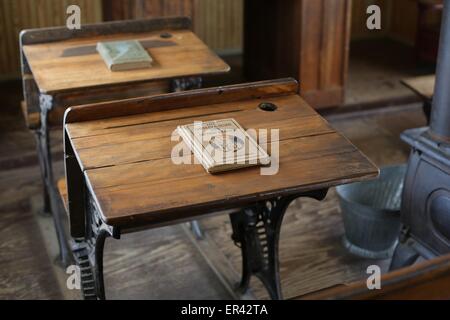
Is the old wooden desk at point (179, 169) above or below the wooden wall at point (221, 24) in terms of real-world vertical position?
above

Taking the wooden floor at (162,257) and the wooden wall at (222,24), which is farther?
the wooden wall at (222,24)

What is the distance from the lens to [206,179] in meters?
1.92

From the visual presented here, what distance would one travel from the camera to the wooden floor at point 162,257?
116 inches

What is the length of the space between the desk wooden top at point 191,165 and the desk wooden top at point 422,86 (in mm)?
1717

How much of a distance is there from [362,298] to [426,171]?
138cm

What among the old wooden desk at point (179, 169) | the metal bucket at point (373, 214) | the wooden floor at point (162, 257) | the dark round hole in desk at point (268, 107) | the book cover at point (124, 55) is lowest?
the wooden floor at point (162, 257)

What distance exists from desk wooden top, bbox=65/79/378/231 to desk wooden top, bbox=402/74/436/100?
172 centimetres

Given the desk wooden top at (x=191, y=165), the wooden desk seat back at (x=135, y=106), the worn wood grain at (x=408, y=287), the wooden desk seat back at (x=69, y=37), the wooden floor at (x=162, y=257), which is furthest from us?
the wooden desk seat back at (x=69, y=37)

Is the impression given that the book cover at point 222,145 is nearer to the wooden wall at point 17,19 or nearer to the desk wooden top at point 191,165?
the desk wooden top at point 191,165

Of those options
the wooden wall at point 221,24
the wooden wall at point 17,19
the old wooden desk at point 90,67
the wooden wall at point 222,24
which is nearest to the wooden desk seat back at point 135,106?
the old wooden desk at point 90,67

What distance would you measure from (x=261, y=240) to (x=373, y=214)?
61 cm

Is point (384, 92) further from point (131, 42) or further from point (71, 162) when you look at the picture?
point (71, 162)

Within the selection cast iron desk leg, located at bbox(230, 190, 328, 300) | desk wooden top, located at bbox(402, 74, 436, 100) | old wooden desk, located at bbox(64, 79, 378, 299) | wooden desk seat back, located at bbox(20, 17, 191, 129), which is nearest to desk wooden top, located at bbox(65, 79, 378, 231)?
old wooden desk, located at bbox(64, 79, 378, 299)

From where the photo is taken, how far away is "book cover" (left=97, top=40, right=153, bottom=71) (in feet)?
9.15
